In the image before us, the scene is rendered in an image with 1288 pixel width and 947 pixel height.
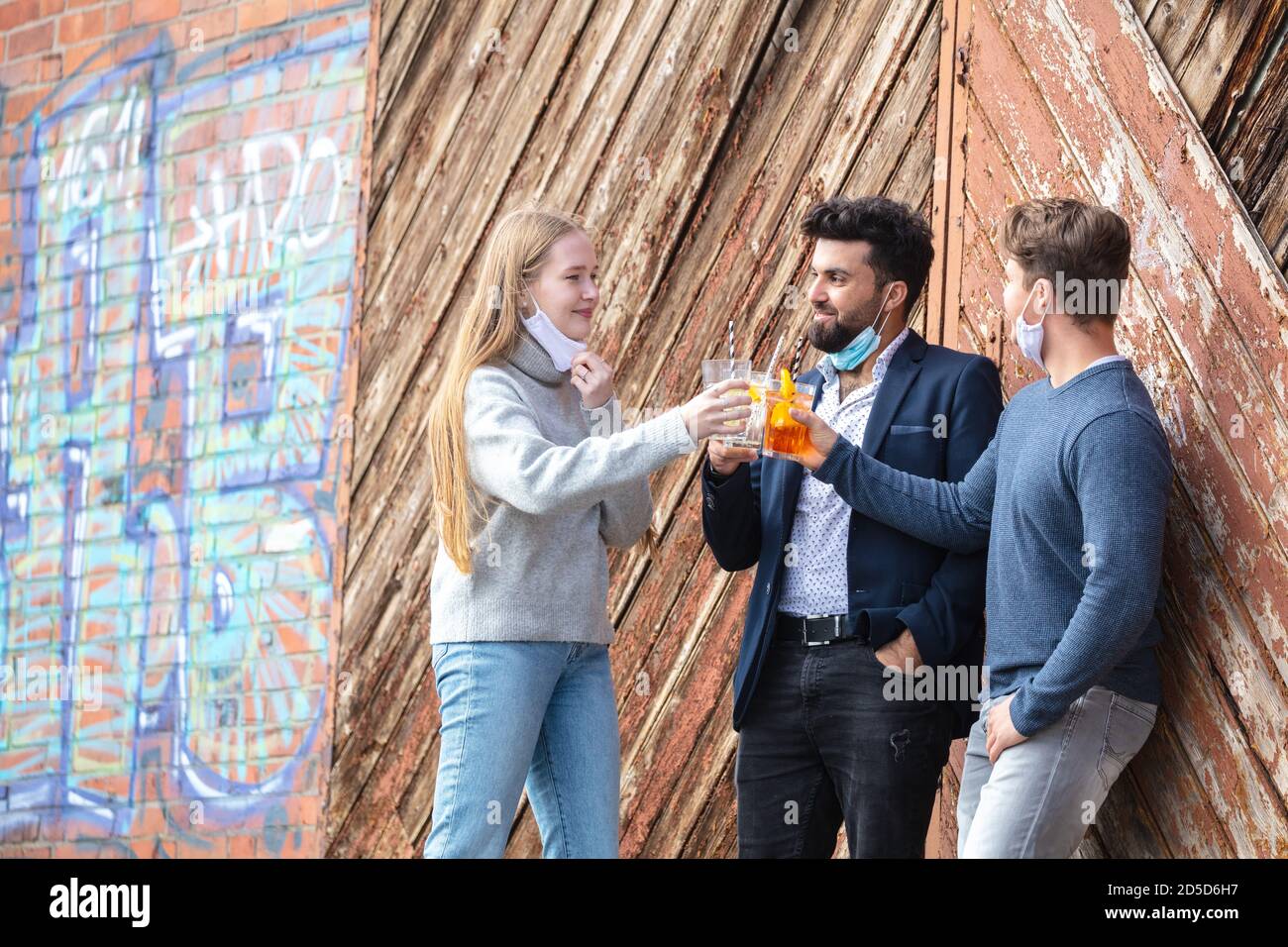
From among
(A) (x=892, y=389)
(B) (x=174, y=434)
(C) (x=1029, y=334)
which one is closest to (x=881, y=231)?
(A) (x=892, y=389)

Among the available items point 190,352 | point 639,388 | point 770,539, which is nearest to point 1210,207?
point 770,539

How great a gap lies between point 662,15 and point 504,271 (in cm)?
177

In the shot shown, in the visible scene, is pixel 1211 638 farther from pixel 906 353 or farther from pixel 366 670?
pixel 366 670

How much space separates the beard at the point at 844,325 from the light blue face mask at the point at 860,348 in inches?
0.4

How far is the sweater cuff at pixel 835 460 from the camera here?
315cm

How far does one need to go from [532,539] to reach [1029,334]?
3.53 feet

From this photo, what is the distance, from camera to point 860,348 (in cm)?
345

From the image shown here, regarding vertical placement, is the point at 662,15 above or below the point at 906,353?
above

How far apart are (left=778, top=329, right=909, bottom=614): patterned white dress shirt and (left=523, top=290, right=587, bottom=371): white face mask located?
1.90 ft

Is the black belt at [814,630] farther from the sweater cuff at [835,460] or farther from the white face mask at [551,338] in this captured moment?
the white face mask at [551,338]

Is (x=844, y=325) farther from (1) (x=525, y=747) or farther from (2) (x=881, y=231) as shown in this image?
(1) (x=525, y=747)
